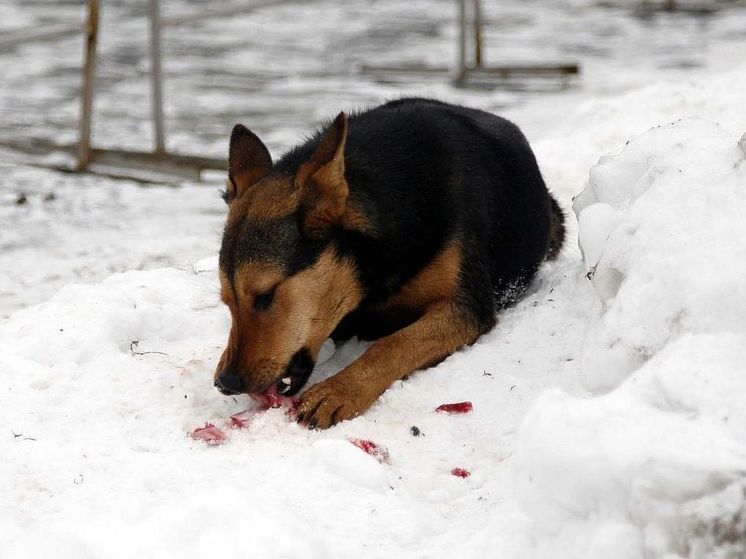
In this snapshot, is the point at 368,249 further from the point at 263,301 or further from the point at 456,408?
the point at 456,408

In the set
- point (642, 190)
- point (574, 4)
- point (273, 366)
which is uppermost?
point (642, 190)

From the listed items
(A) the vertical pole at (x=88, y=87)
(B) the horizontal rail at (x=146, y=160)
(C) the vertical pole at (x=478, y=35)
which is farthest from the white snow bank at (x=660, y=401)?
(C) the vertical pole at (x=478, y=35)

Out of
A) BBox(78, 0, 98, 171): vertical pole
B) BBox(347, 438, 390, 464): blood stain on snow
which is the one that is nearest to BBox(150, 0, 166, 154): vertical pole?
BBox(78, 0, 98, 171): vertical pole

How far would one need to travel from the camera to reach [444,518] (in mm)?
3404

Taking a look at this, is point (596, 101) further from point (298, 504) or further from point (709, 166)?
point (298, 504)

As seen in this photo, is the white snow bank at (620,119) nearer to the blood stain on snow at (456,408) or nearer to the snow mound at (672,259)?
the blood stain on snow at (456,408)

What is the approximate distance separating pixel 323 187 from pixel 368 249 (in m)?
0.34

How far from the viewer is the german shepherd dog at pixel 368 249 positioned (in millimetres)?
4094

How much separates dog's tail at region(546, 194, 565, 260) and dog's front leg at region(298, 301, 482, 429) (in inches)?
56.1

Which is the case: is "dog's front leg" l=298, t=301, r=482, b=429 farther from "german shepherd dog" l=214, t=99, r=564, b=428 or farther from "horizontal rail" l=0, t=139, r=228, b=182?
"horizontal rail" l=0, t=139, r=228, b=182

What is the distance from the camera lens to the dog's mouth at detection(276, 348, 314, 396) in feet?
13.9

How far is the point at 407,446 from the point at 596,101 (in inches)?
265

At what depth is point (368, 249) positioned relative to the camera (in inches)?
174

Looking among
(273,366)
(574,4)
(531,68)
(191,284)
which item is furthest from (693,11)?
(273,366)
